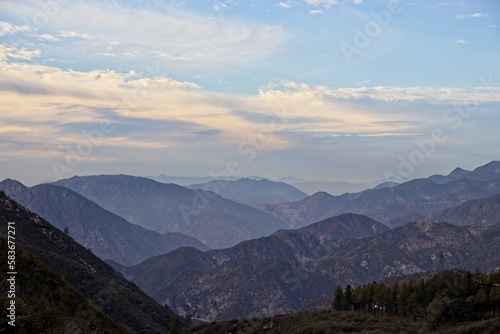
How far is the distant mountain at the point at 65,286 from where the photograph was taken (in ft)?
101

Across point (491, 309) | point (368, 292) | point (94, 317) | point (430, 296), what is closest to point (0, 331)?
point (94, 317)

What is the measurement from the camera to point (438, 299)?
92.1 meters

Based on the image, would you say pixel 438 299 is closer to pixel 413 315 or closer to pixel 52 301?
pixel 413 315

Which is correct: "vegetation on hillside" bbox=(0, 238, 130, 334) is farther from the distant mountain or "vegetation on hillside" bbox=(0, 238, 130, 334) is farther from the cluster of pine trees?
the cluster of pine trees

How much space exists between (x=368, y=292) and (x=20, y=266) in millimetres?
94637

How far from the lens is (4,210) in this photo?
10256 cm

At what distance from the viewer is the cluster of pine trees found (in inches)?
3460

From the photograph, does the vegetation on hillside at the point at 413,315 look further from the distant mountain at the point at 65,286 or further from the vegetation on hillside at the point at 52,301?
the vegetation on hillside at the point at 52,301

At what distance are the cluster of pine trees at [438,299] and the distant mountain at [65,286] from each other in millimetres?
47187

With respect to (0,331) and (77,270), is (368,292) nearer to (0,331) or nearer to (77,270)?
(77,270)

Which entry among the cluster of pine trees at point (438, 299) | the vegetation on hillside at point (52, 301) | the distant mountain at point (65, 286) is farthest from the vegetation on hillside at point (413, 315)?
the vegetation on hillside at point (52, 301)

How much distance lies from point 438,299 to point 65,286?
77.6 meters

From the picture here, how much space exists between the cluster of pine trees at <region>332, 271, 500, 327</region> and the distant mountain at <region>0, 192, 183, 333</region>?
155 feet

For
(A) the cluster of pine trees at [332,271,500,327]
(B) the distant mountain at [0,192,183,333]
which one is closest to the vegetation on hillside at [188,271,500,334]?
(A) the cluster of pine trees at [332,271,500,327]
